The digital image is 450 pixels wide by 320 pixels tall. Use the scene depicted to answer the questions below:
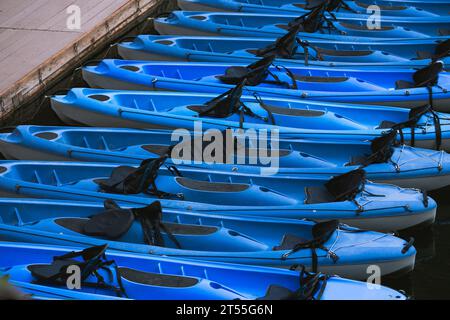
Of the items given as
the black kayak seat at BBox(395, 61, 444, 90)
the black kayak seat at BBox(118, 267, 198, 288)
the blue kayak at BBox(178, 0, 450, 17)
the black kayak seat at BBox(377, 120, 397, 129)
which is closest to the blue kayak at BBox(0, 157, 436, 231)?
the black kayak seat at BBox(118, 267, 198, 288)

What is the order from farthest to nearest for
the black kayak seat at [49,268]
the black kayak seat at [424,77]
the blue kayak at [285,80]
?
the black kayak seat at [424,77] → the blue kayak at [285,80] → the black kayak seat at [49,268]

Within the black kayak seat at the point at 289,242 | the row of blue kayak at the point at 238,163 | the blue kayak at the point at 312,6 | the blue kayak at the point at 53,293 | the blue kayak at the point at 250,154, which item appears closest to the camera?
the blue kayak at the point at 53,293

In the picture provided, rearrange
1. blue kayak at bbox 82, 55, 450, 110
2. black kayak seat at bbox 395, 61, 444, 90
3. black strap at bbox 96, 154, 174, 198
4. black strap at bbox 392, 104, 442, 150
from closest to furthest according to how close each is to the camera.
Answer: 1. black strap at bbox 96, 154, 174, 198
2. black strap at bbox 392, 104, 442, 150
3. blue kayak at bbox 82, 55, 450, 110
4. black kayak seat at bbox 395, 61, 444, 90

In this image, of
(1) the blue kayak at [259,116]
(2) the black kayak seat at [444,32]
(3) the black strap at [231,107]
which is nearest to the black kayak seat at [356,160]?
(1) the blue kayak at [259,116]

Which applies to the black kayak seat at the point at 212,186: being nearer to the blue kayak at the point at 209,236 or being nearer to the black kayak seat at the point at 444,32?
the blue kayak at the point at 209,236

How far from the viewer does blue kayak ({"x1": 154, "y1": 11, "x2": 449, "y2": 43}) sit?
11.2 meters

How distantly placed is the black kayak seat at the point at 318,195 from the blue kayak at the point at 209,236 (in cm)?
55

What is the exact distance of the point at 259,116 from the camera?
9305 millimetres

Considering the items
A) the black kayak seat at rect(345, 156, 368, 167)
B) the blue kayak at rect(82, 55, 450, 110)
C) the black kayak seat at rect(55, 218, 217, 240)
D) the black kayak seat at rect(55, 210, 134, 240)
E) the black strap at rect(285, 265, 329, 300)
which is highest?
the blue kayak at rect(82, 55, 450, 110)

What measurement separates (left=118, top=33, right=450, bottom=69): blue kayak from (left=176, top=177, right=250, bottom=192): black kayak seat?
252 cm

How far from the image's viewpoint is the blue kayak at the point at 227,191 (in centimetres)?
782

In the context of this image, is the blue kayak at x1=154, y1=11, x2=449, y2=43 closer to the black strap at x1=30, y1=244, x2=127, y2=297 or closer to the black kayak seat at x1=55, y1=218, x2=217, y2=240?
the black kayak seat at x1=55, y1=218, x2=217, y2=240

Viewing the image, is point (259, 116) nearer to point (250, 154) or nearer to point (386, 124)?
point (250, 154)

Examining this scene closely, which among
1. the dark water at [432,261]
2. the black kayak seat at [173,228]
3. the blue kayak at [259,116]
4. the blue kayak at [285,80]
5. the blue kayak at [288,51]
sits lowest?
the dark water at [432,261]
